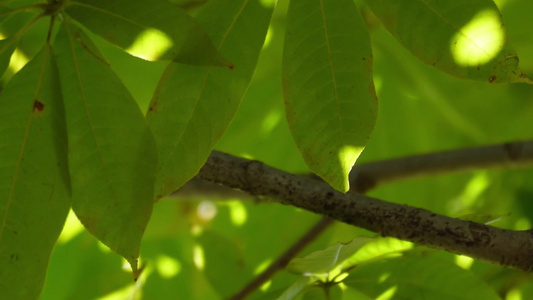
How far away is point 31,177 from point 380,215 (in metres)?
0.53

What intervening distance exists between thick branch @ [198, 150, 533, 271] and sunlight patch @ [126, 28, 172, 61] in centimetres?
35

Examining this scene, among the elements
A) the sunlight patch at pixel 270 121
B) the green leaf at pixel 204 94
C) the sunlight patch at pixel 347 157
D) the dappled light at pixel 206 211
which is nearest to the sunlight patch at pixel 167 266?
the dappled light at pixel 206 211

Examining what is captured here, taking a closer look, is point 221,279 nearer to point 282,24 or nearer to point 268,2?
point 282,24

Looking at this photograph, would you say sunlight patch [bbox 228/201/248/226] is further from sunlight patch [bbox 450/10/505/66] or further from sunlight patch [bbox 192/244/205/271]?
sunlight patch [bbox 450/10/505/66]

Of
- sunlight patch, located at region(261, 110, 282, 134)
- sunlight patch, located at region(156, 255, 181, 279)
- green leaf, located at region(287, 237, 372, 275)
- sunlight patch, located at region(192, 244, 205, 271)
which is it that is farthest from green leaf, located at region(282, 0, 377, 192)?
sunlight patch, located at region(156, 255, 181, 279)

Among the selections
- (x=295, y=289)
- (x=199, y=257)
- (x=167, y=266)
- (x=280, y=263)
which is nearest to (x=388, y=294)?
(x=295, y=289)

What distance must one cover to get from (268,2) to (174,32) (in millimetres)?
158

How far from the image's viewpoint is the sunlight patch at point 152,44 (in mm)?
896

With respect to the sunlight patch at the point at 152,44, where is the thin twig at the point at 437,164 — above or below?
above

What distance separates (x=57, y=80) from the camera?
0.95 metres

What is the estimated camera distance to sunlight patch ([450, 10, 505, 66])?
854 mm

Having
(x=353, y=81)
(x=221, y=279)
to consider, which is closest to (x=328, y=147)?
(x=353, y=81)

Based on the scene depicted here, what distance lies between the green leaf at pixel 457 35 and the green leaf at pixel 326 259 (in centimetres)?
34

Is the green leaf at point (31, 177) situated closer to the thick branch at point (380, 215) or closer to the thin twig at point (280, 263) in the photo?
the thick branch at point (380, 215)
